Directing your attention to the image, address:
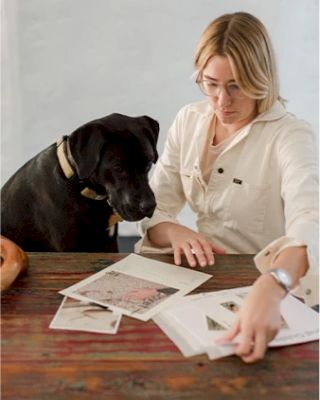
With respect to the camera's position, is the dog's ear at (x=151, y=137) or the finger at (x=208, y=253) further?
the dog's ear at (x=151, y=137)

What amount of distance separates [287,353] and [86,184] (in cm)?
80

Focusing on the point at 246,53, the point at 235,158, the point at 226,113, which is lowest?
the point at 235,158

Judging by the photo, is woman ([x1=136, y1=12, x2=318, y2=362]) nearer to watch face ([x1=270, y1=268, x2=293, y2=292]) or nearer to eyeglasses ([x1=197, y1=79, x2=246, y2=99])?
eyeglasses ([x1=197, y1=79, x2=246, y2=99])

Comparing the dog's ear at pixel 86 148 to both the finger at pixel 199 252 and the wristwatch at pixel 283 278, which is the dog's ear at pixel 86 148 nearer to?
the finger at pixel 199 252

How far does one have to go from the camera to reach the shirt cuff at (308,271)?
106cm

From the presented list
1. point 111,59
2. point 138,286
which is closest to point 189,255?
point 138,286

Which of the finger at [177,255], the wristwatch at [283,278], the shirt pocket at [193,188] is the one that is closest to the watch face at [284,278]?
the wristwatch at [283,278]

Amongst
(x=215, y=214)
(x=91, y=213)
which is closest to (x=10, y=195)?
(x=91, y=213)

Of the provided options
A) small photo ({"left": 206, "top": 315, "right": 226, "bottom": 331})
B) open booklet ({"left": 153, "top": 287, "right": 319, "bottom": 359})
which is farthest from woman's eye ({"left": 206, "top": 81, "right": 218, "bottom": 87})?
small photo ({"left": 206, "top": 315, "right": 226, "bottom": 331})

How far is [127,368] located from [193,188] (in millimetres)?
887

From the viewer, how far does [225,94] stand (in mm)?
1506

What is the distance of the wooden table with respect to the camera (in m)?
0.82

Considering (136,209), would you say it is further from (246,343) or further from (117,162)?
(246,343)

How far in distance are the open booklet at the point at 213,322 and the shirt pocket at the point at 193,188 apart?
0.58 m
